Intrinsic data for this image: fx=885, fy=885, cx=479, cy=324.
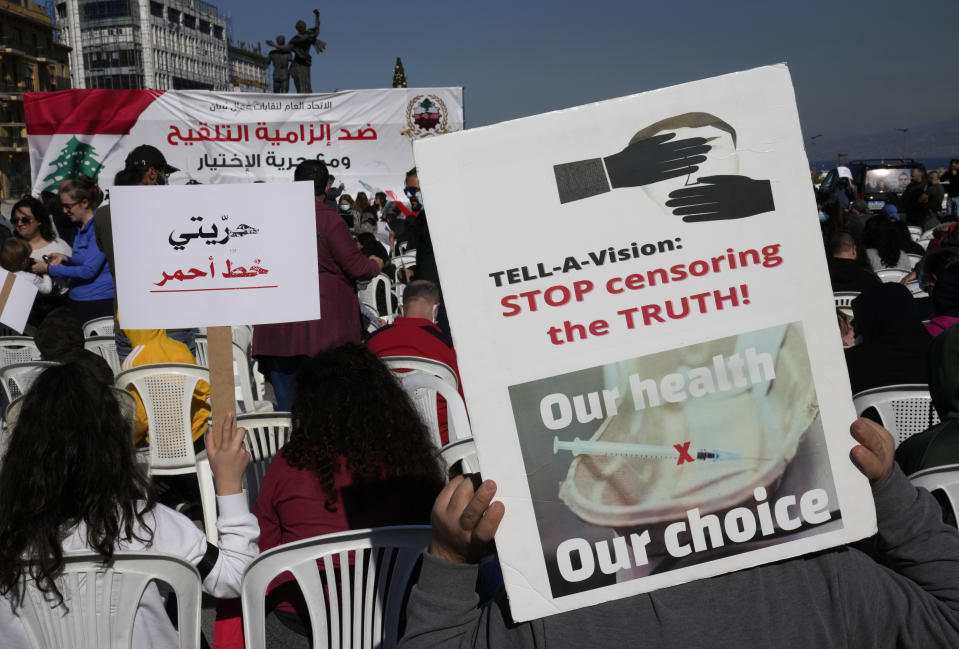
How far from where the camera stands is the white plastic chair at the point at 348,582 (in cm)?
231

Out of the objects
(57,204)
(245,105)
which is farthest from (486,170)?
(245,105)

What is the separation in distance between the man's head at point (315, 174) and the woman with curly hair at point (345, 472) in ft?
8.15

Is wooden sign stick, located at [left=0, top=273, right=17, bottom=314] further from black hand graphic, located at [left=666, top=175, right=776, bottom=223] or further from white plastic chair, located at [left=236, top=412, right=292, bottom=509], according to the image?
black hand graphic, located at [left=666, top=175, right=776, bottom=223]

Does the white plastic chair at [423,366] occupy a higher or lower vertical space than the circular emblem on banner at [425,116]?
lower

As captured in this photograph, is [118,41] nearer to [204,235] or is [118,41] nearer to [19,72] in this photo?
[19,72]

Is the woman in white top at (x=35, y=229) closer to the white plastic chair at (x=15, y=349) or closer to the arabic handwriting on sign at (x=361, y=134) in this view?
the white plastic chair at (x=15, y=349)

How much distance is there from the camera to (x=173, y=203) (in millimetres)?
2660

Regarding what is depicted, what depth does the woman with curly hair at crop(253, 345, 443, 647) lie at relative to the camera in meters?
2.71

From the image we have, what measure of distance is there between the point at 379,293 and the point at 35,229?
3.75m

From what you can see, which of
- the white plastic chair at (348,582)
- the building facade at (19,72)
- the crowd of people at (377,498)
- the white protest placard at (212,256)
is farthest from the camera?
the building facade at (19,72)

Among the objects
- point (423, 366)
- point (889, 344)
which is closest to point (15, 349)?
point (423, 366)

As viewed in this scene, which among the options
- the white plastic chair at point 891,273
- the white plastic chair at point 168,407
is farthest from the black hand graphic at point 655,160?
the white plastic chair at point 891,273

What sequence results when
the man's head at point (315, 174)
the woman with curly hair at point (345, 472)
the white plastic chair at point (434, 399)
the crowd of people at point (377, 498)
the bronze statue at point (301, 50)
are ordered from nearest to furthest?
the crowd of people at point (377, 498), the woman with curly hair at point (345, 472), the white plastic chair at point (434, 399), the man's head at point (315, 174), the bronze statue at point (301, 50)

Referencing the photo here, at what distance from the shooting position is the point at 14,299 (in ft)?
15.4
